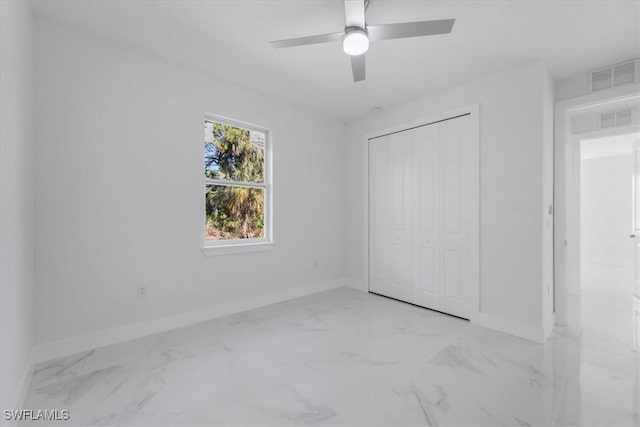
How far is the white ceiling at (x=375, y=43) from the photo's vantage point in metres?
2.27

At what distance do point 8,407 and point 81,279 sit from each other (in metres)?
1.17

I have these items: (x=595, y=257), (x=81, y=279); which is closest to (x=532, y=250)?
(x=81, y=279)

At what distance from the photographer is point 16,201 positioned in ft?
6.24

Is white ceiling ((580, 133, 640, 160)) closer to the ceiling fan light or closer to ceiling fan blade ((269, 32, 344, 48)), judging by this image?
the ceiling fan light

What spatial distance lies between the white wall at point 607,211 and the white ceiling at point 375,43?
5.64 meters

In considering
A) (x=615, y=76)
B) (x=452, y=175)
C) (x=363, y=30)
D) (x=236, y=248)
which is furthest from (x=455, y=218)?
(x=236, y=248)

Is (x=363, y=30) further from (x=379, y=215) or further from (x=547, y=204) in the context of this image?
(x=379, y=215)

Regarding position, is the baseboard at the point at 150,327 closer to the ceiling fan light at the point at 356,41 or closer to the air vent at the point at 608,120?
the ceiling fan light at the point at 356,41

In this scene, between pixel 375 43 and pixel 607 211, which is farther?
pixel 607 211

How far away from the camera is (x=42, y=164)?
2.47 meters

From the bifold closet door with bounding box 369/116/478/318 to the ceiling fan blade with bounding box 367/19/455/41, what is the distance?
1.79 m

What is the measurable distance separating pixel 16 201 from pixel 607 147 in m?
9.07

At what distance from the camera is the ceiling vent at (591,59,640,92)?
2979 mm

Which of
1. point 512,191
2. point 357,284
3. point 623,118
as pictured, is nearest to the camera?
point 512,191
